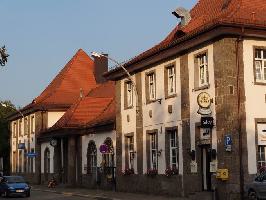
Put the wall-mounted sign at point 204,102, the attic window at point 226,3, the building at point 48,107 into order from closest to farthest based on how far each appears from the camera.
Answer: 1. the wall-mounted sign at point 204,102
2. the attic window at point 226,3
3. the building at point 48,107

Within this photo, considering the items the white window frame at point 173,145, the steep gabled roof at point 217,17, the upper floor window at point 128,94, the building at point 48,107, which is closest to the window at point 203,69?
the steep gabled roof at point 217,17

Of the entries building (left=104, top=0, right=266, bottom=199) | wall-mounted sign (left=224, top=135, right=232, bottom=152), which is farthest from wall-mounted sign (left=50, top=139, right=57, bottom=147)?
wall-mounted sign (left=224, top=135, right=232, bottom=152)

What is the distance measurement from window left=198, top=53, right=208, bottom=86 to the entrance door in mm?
3194

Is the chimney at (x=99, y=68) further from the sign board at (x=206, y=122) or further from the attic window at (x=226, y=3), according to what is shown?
the sign board at (x=206, y=122)

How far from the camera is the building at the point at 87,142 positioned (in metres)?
40.4

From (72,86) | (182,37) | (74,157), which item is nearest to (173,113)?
(182,37)

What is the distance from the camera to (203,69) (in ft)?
93.1

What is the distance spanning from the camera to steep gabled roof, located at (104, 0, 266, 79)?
26.2 meters

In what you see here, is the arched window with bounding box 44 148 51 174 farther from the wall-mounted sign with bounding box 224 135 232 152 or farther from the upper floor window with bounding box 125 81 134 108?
the wall-mounted sign with bounding box 224 135 232 152

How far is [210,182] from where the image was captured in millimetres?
27875

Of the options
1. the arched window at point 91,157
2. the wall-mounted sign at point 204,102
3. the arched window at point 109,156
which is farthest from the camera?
the arched window at point 91,157

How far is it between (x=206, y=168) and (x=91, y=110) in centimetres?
1942

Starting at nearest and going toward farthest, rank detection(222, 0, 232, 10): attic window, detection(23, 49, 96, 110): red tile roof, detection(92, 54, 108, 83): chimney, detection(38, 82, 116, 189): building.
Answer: detection(222, 0, 232, 10): attic window < detection(38, 82, 116, 189): building < detection(23, 49, 96, 110): red tile roof < detection(92, 54, 108, 83): chimney

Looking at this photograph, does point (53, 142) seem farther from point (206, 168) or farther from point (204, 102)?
point (204, 102)
